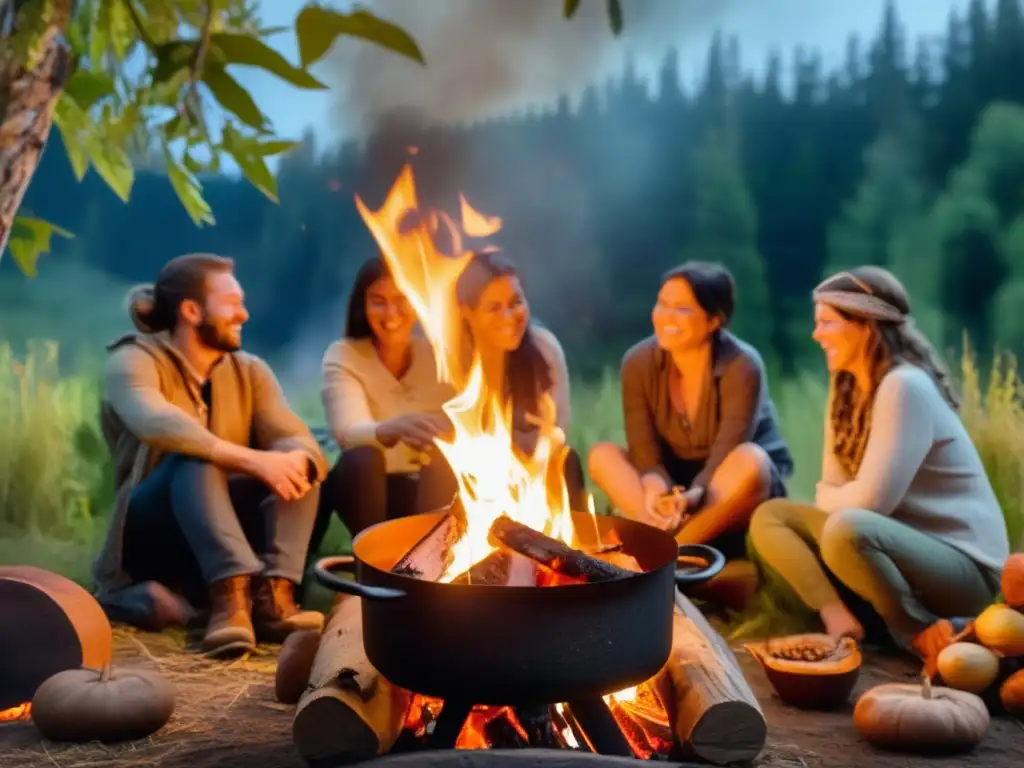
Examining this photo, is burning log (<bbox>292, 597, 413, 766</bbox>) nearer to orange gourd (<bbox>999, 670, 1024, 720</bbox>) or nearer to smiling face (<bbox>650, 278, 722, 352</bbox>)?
orange gourd (<bbox>999, 670, 1024, 720</bbox>)

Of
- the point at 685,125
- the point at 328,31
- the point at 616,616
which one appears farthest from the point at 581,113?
the point at 328,31

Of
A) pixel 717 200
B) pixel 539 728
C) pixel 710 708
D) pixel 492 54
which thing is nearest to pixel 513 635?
pixel 539 728

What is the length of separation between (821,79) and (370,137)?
2.44m

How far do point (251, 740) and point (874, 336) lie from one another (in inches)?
101

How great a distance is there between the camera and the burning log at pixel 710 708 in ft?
8.75

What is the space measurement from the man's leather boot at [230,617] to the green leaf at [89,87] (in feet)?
8.46

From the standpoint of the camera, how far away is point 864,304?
12.9ft

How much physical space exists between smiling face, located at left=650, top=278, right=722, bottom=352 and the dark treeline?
4.47 feet

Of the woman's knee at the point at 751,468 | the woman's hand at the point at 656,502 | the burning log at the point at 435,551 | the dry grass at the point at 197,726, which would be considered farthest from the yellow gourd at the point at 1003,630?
the dry grass at the point at 197,726

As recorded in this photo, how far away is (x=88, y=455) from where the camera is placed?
5.77 m

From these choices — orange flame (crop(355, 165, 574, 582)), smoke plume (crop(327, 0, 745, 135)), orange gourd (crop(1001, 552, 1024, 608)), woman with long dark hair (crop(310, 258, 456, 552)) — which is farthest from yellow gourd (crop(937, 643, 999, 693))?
smoke plume (crop(327, 0, 745, 135))

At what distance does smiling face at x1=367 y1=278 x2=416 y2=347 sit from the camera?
180 inches

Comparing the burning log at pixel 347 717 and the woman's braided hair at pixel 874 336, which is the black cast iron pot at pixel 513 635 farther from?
the woman's braided hair at pixel 874 336

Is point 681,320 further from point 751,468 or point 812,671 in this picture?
point 812,671
